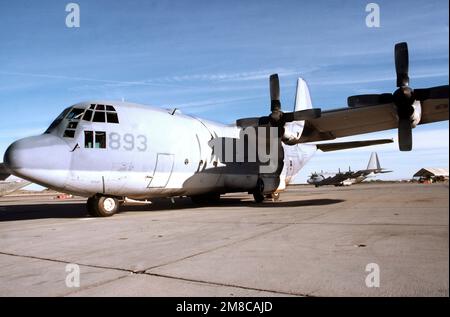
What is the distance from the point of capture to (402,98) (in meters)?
12.8

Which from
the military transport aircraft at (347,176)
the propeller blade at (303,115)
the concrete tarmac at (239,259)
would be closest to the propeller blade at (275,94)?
the propeller blade at (303,115)

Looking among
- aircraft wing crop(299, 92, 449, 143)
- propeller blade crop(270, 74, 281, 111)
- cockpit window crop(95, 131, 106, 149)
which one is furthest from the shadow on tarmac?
propeller blade crop(270, 74, 281, 111)

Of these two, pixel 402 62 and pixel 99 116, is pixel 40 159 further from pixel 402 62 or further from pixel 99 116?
pixel 402 62

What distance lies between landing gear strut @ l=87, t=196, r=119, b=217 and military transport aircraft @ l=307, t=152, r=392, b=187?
46941 mm

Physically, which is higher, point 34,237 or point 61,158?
point 61,158

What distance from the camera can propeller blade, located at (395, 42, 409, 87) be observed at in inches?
501

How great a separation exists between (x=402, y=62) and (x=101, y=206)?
36.9 ft

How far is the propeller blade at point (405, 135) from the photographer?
1316 centimetres

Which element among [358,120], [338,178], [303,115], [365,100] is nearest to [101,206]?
[303,115]

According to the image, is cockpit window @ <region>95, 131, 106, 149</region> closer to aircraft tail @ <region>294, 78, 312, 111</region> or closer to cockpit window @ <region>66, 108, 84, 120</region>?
cockpit window @ <region>66, 108, 84, 120</region>
